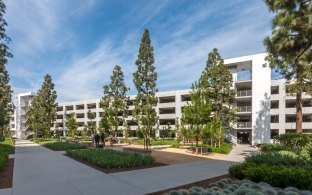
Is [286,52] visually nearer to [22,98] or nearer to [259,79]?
[259,79]

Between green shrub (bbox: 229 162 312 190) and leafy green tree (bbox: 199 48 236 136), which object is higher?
leafy green tree (bbox: 199 48 236 136)

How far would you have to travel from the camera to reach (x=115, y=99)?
3653cm

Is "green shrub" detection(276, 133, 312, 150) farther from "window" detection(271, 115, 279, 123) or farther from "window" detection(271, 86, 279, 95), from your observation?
"window" detection(271, 86, 279, 95)

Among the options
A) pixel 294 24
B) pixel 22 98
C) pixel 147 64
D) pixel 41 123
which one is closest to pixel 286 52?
pixel 294 24

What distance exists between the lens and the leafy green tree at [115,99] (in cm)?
3591

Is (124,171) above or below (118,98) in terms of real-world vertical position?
below

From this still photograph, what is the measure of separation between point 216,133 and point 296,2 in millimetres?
16378

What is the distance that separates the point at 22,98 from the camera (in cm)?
8869

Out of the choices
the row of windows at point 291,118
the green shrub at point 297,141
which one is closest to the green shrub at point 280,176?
the green shrub at point 297,141

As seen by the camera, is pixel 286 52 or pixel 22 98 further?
pixel 22 98

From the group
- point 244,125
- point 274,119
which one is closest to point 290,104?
point 274,119

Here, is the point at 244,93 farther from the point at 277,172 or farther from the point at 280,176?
the point at 280,176

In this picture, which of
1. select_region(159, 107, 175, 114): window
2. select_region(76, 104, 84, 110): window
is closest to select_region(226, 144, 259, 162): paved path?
select_region(159, 107, 175, 114): window

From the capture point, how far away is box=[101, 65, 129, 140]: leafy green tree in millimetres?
35906
